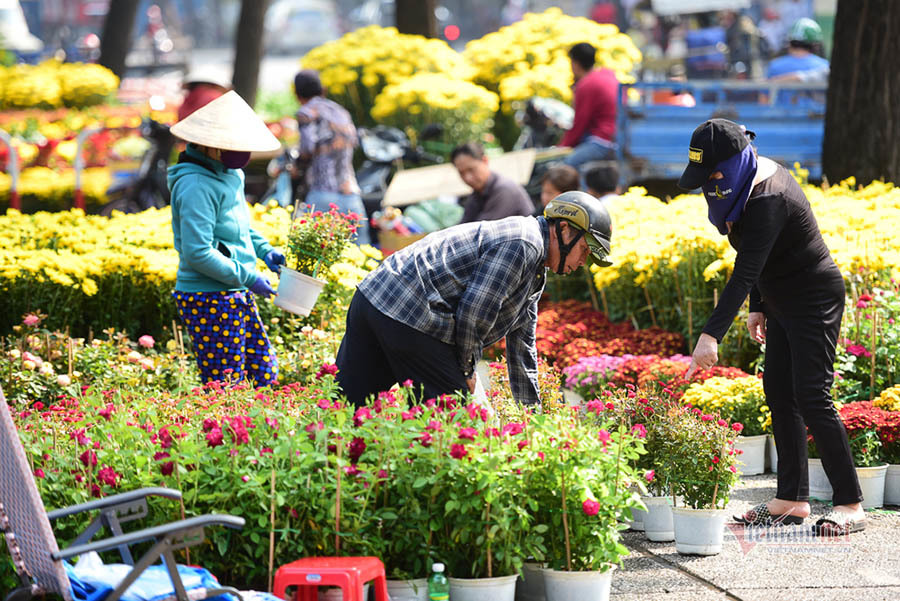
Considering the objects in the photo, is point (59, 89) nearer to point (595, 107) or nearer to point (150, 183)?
point (150, 183)

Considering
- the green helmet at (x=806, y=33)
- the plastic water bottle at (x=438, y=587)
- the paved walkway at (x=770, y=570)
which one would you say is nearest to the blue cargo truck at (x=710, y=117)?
the green helmet at (x=806, y=33)

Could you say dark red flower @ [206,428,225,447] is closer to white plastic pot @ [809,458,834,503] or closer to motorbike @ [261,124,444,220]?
white plastic pot @ [809,458,834,503]

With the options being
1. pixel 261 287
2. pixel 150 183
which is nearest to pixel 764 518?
pixel 261 287

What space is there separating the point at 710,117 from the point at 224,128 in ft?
23.2

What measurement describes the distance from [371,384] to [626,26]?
2844 cm

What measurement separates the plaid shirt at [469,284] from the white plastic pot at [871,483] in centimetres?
167

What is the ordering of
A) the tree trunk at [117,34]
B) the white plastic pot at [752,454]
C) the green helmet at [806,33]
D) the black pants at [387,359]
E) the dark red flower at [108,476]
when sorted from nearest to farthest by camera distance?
the dark red flower at [108,476] < the black pants at [387,359] < the white plastic pot at [752,454] < the green helmet at [806,33] < the tree trunk at [117,34]

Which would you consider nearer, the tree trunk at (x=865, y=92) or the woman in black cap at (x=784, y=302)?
the woman in black cap at (x=784, y=302)

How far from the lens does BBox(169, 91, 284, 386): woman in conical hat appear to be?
18.5 feet

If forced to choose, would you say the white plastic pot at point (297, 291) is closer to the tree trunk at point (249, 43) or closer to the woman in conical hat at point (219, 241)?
the woman in conical hat at point (219, 241)

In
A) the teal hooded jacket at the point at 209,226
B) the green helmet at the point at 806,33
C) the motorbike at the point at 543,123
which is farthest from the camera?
the green helmet at the point at 806,33

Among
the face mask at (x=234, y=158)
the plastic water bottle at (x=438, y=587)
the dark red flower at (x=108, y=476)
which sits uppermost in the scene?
the face mask at (x=234, y=158)

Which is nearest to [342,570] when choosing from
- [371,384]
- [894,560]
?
[371,384]

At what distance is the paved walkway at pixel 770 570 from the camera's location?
4434 millimetres
